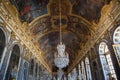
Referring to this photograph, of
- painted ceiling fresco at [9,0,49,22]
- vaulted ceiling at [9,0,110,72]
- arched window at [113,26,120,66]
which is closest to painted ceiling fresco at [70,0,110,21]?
vaulted ceiling at [9,0,110,72]

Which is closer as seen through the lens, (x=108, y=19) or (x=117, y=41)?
(x=117, y=41)

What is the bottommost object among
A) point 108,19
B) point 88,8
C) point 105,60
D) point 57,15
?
point 105,60

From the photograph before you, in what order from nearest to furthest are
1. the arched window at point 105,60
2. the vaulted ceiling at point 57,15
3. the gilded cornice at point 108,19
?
the gilded cornice at point 108,19 → the arched window at point 105,60 → the vaulted ceiling at point 57,15

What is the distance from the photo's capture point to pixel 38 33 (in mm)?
13469

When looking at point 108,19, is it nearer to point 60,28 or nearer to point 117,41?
point 117,41

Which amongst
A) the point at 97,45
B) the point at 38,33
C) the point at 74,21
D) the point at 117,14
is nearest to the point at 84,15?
the point at 74,21

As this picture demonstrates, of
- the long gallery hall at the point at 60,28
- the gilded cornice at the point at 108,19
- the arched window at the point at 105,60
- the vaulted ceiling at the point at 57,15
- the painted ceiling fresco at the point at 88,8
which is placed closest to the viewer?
the long gallery hall at the point at 60,28

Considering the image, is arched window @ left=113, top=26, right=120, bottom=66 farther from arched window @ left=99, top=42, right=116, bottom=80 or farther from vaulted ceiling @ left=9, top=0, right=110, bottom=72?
vaulted ceiling @ left=9, top=0, right=110, bottom=72

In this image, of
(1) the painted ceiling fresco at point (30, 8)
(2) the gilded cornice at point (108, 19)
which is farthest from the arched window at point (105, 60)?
(1) the painted ceiling fresco at point (30, 8)

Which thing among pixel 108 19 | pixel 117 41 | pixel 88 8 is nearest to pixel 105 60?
pixel 117 41

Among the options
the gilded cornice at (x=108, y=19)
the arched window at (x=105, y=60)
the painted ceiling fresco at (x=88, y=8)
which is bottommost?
the arched window at (x=105, y=60)

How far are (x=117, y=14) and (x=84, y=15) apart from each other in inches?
172

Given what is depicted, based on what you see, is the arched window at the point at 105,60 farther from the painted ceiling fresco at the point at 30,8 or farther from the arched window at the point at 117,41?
the painted ceiling fresco at the point at 30,8

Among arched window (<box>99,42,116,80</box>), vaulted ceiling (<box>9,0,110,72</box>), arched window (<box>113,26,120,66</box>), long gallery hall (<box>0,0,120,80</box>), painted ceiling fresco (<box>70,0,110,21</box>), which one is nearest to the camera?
long gallery hall (<box>0,0,120,80</box>)
